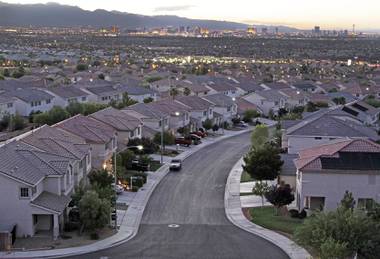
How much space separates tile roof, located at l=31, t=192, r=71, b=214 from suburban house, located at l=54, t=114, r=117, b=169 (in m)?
13.0

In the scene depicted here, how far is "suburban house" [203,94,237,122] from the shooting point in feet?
309

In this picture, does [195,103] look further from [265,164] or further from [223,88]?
[265,164]

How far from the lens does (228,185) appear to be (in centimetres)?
5231

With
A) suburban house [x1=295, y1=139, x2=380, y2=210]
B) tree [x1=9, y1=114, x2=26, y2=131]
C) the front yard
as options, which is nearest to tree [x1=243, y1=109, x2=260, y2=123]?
tree [x1=9, y1=114, x2=26, y2=131]

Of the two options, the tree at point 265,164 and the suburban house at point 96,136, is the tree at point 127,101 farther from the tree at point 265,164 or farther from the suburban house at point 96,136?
the tree at point 265,164

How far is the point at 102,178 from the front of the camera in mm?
44312

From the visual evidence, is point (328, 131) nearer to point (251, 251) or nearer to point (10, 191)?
point (251, 251)

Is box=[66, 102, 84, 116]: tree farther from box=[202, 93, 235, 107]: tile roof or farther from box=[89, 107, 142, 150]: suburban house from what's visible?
box=[202, 93, 235, 107]: tile roof

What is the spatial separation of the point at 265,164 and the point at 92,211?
16.2 metres

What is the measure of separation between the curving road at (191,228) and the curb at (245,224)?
39cm

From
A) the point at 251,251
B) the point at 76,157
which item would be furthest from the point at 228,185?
the point at 251,251

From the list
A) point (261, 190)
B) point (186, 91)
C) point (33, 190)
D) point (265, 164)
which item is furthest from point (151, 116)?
point (186, 91)

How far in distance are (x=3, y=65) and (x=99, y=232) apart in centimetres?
13872

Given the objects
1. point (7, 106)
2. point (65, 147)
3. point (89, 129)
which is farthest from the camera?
point (7, 106)
